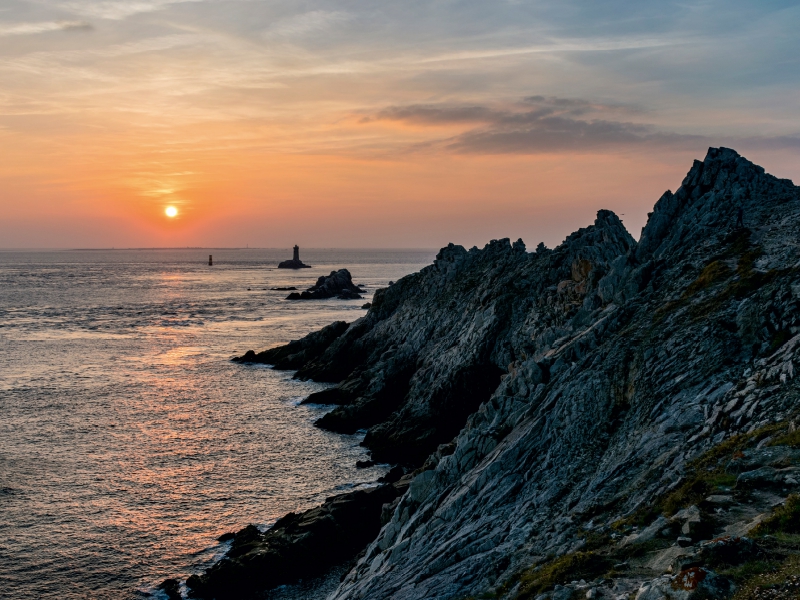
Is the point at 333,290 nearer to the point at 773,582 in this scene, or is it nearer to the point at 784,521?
the point at 784,521

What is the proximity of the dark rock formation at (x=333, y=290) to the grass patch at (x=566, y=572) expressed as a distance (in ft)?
516

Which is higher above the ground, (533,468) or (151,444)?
(533,468)

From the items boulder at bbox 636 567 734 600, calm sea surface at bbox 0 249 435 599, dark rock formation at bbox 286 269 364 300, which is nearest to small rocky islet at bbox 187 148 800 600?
boulder at bbox 636 567 734 600

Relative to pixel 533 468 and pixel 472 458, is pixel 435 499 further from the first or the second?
pixel 533 468

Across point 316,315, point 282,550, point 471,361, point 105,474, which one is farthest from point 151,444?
point 316,315

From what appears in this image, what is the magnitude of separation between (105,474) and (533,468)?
108 ft

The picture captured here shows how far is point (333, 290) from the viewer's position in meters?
180

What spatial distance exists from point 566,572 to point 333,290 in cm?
16510

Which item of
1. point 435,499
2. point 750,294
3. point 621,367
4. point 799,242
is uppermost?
point 799,242

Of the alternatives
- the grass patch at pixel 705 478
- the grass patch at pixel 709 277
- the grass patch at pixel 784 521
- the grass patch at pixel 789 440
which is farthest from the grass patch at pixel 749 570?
the grass patch at pixel 709 277

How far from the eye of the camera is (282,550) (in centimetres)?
3416

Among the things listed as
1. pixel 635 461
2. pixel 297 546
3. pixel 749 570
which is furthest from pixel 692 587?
pixel 297 546

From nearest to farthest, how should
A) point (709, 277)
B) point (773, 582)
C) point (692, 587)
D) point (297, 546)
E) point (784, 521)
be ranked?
point (773, 582) → point (692, 587) → point (784, 521) → point (709, 277) → point (297, 546)

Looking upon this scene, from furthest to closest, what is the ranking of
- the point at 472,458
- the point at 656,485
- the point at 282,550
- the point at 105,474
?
the point at 105,474, the point at 282,550, the point at 472,458, the point at 656,485
